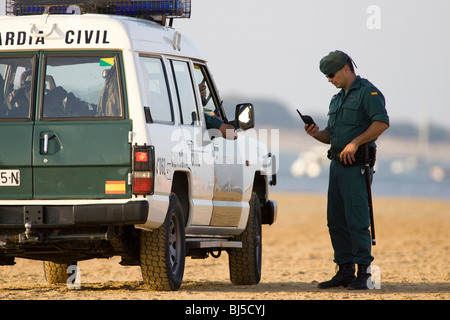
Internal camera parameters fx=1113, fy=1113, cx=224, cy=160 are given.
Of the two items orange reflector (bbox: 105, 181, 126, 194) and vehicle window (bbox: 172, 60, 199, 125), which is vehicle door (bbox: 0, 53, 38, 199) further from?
vehicle window (bbox: 172, 60, 199, 125)

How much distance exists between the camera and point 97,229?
9.17 metres

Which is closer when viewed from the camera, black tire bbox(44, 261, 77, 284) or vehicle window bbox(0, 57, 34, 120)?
vehicle window bbox(0, 57, 34, 120)

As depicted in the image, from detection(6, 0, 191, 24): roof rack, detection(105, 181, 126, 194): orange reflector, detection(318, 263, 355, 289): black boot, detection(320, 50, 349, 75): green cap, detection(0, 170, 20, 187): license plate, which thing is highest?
detection(6, 0, 191, 24): roof rack

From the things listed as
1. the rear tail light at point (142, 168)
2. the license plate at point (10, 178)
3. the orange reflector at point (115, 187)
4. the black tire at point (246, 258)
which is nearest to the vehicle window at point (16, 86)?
the license plate at point (10, 178)

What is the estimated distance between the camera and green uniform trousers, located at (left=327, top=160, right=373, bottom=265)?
10.2 meters

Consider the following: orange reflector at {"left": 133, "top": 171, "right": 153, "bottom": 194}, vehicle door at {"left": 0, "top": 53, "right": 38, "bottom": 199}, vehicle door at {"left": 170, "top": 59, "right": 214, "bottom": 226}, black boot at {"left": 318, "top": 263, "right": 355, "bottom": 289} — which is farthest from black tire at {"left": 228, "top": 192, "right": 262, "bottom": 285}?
vehicle door at {"left": 0, "top": 53, "right": 38, "bottom": 199}

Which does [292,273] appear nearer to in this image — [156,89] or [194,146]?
[194,146]

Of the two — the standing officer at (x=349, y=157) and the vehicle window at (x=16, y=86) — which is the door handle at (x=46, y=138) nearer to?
the vehicle window at (x=16, y=86)

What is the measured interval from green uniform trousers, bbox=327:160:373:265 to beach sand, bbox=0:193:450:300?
1.32 feet

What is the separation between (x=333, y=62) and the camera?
10.3m

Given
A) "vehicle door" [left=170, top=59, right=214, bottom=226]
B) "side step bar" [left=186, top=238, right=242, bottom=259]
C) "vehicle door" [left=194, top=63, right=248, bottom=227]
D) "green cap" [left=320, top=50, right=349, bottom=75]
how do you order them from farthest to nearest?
1. "vehicle door" [left=194, top=63, right=248, bottom=227]
2. "side step bar" [left=186, top=238, right=242, bottom=259]
3. "green cap" [left=320, top=50, right=349, bottom=75]
4. "vehicle door" [left=170, top=59, right=214, bottom=226]

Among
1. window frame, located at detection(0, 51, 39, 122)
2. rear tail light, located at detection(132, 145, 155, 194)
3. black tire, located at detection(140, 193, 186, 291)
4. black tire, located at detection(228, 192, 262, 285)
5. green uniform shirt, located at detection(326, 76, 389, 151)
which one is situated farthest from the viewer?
black tire, located at detection(228, 192, 262, 285)

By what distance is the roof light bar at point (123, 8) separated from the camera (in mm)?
10242
